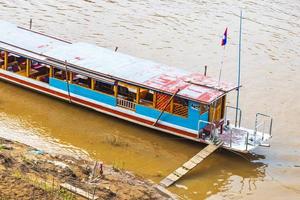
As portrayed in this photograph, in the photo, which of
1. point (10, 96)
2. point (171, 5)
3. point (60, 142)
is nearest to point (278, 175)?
point (60, 142)

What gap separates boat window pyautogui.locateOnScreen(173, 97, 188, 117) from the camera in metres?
18.1

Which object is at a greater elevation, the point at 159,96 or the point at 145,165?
the point at 159,96

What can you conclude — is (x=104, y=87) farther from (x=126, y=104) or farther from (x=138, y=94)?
(x=138, y=94)

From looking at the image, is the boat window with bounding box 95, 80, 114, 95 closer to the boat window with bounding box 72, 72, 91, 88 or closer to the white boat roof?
the boat window with bounding box 72, 72, 91, 88

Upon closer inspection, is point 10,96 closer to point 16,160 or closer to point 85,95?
point 85,95

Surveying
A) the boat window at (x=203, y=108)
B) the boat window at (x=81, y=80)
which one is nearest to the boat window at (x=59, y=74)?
the boat window at (x=81, y=80)

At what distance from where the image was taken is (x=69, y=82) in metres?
20.0

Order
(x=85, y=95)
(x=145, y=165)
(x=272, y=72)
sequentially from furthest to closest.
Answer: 1. (x=272, y=72)
2. (x=85, y=95)
3. (x=145, y=165)

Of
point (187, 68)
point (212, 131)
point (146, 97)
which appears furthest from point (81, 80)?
point (187, 68)

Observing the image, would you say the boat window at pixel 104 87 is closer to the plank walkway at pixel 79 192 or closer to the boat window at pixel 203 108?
the boat window at pixel 203 108

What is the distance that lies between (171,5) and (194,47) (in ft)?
19.9

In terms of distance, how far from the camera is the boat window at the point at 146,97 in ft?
62.2

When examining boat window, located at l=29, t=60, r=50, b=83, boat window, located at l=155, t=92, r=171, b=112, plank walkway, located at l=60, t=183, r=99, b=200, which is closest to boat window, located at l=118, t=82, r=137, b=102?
boat window, located at l=155, t=92, r=171, b=112

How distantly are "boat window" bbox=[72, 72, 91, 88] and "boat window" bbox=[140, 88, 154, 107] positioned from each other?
1940 mm
